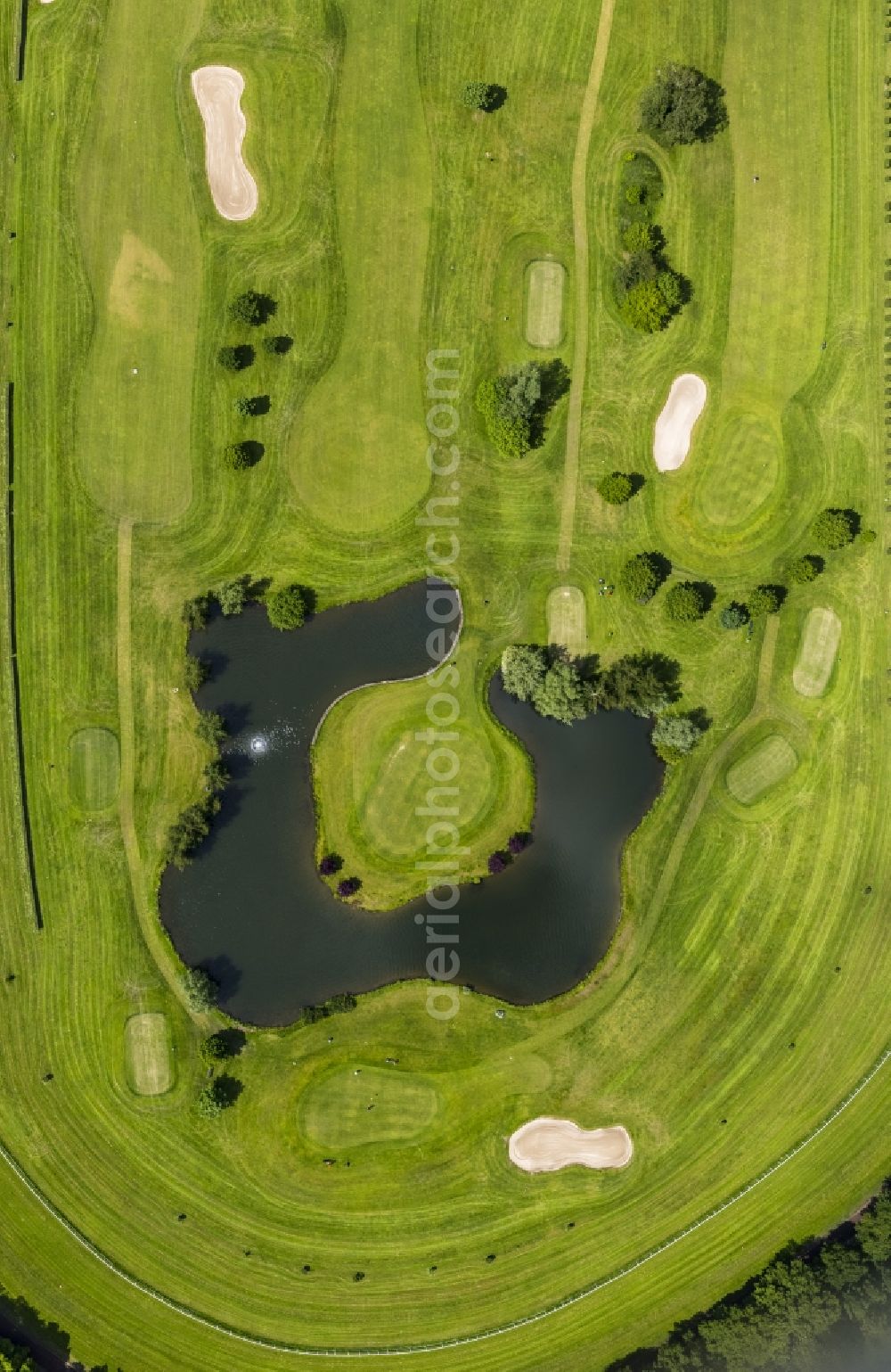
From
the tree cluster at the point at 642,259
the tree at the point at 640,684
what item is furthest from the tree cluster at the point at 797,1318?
the tree cluster at the point at 642,259

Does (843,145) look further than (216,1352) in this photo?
Yes

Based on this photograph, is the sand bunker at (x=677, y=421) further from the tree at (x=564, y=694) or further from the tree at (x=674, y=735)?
the tree at (x=674, y=735)

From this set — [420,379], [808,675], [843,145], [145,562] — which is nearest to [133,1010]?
[145,562]

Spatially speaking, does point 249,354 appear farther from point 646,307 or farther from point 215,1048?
point 215,1048

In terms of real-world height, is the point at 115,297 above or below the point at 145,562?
above

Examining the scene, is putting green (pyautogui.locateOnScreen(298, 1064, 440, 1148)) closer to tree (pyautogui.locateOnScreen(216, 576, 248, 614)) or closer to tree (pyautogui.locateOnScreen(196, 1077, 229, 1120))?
tree (pyautogui.locateOnScreen(196, 1077, 229, 1120))

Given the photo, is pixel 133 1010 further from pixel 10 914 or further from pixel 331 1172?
pixel 331 1172

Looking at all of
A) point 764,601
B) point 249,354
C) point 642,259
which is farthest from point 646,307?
point 249,354
